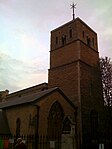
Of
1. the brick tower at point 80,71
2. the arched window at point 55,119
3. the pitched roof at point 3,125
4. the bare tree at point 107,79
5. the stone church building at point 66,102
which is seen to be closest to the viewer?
the stone church building at point 66,102

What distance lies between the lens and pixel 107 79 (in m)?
30.2

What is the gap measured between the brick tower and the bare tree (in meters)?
1.06

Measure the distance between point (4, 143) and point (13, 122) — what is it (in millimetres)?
11055

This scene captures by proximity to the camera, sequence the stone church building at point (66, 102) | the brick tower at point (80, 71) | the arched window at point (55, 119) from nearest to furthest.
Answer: the stone church building at point (66, 102)
the arched window at point (55, 119)
the brick tower at point (80, 71)

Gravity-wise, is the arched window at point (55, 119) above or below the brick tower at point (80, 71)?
below

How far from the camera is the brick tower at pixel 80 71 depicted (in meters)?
31.1

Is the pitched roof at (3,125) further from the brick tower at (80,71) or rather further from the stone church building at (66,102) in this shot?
the brick tower at (80,71)

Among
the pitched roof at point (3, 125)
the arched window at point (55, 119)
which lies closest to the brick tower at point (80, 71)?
the arched window at point (55, 119)

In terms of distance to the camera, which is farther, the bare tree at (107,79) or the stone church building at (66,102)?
the bare tree at (107,79)

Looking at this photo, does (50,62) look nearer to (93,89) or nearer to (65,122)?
(93,89)

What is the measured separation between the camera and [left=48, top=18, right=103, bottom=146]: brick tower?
102 ft

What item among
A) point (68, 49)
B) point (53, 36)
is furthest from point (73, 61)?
point (53, 36)

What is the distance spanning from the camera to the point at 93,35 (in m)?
38.8

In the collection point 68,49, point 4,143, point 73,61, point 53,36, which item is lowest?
point 4,143
